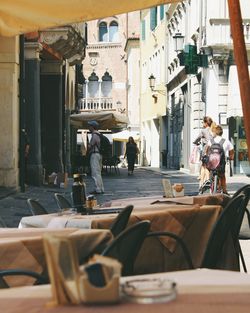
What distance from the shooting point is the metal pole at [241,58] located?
468cm

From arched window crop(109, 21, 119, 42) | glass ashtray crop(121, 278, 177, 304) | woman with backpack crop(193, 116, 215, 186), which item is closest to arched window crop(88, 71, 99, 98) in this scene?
arched window crop(109, 21, 119, 42)

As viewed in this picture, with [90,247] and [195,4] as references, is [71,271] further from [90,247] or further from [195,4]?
[195,4]

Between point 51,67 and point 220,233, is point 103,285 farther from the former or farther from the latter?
point 51,67

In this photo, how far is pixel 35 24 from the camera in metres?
5.29

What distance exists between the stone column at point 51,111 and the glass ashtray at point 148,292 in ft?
74.6

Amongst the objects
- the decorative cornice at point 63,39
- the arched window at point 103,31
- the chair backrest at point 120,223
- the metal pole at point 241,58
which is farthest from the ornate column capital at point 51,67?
the arched window at point 103,31

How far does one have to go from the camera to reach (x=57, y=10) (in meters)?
5.15

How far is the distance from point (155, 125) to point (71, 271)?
50796 millimetres

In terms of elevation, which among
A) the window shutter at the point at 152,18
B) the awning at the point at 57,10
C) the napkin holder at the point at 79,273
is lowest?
the napkin holder at the point at 79,273

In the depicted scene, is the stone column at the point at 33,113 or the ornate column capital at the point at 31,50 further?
the ornate column capital at the point at 31,50

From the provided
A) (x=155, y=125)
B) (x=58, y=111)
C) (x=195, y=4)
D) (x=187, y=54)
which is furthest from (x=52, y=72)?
(x=155, y=125)

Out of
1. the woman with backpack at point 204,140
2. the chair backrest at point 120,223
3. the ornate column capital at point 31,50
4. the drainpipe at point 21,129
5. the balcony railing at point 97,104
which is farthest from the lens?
the balcony railing at point 97,104

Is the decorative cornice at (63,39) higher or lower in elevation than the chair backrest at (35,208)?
higher

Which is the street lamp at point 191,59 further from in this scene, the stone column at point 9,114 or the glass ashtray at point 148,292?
the glass ashtray at point 148,292
